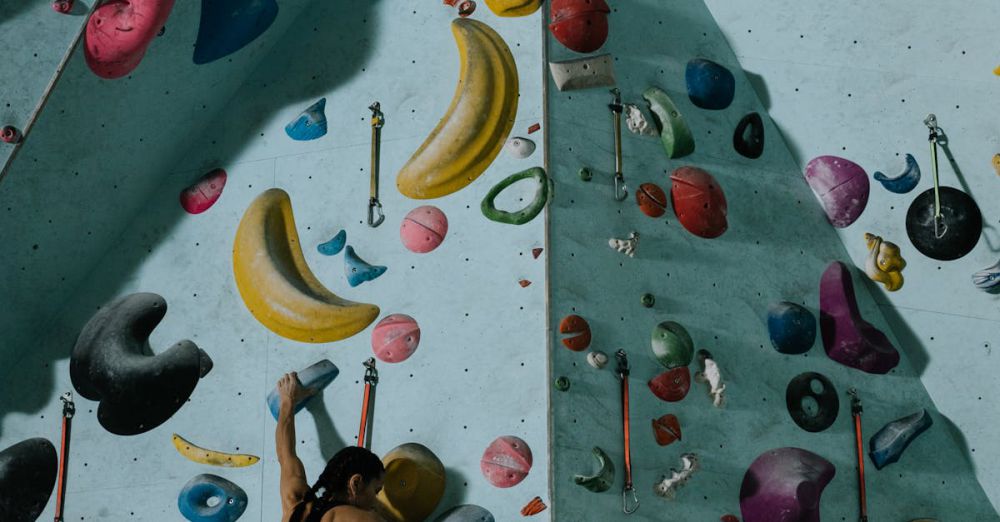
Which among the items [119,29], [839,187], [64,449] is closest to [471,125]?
[119,29]

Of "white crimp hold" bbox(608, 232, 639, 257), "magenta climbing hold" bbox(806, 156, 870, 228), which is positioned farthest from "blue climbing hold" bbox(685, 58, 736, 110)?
"white crimp hold" bbox(608, 232, 639, 257)

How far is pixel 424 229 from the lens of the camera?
23.3ft

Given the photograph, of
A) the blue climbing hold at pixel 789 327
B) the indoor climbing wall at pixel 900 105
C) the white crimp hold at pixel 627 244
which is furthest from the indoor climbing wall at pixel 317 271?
the indoor climbing wall at pixel 900 105

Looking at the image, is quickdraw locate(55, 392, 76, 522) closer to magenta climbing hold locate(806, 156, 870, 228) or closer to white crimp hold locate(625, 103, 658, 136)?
white crimp hold locate(625, 103, 658, 136)

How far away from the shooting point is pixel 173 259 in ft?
25.2

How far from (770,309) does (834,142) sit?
32.4 inches

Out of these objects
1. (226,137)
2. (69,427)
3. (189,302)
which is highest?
(226,137)

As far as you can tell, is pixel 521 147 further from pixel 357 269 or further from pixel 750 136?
pixel 750 136

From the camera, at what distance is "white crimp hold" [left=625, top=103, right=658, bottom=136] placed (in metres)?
7.18

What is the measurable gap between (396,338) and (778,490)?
1.62m

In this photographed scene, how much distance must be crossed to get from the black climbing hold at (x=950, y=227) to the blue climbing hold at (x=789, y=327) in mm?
650

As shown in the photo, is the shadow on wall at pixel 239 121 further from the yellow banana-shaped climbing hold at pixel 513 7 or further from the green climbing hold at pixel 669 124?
the green climbing hold at pixel 669 124

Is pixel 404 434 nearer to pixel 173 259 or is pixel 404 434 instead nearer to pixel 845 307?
pixel 173 259

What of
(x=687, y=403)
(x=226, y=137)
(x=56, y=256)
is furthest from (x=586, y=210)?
(x=56, y=256)
